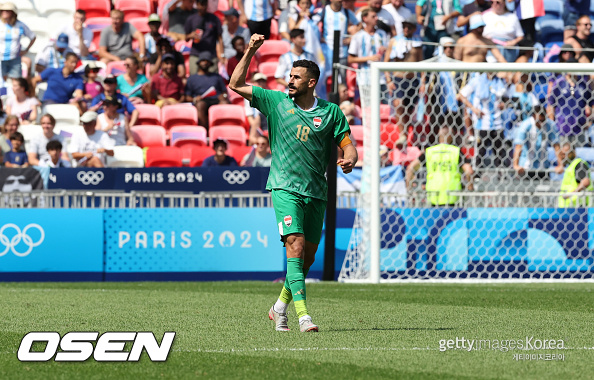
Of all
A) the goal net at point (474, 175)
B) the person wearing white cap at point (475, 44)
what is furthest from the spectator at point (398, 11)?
the goal net at point (474, 175)

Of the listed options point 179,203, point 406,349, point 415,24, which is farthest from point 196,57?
point 406,349

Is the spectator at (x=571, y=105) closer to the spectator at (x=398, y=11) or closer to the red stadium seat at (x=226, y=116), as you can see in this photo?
the spectator at (x=398, y=11)

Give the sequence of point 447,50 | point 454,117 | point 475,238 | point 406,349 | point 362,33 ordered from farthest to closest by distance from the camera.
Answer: point 362,33, point 447,50, point 454,117, point 475,238, point 406,349

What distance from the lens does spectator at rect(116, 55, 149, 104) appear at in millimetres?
19219

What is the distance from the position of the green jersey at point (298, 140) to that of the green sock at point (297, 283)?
1.64ft

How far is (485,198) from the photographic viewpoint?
14.4 metres

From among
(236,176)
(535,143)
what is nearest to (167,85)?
(236,176)

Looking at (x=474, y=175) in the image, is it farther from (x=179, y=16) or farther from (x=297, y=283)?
(x=297, y=283)

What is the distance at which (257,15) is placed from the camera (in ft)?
68.2

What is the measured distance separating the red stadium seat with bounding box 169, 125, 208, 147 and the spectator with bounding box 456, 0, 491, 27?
585 cm

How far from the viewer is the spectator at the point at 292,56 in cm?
1902

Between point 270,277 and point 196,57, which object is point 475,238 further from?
point 196,57

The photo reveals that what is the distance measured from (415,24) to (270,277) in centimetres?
811

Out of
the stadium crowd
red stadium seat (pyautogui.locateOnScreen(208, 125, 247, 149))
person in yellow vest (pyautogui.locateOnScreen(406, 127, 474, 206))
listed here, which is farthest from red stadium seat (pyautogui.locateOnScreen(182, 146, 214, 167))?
person in yellow vest (pyautogui.locateOnScreen(406, 127, 474, 206))
